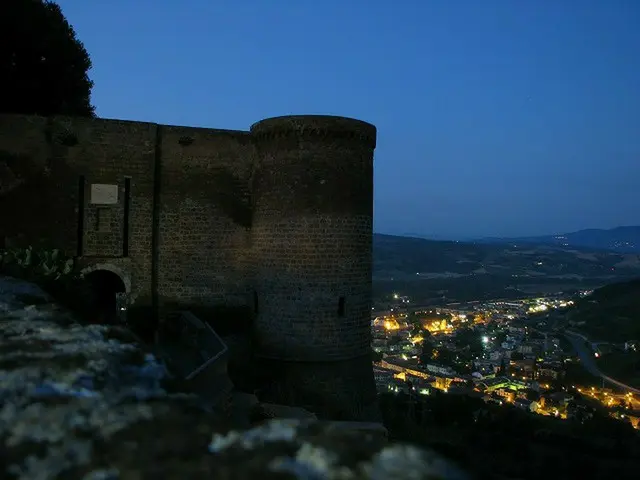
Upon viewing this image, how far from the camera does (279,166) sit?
505 inches

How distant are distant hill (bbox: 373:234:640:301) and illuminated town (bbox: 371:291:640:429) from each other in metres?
23.0

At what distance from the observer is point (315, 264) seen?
490 inches

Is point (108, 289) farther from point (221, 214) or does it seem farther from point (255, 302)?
point (255, 302)

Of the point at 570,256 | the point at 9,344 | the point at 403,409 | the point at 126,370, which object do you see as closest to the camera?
the point at 126,370

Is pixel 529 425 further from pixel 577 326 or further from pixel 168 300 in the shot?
pixel 577 326

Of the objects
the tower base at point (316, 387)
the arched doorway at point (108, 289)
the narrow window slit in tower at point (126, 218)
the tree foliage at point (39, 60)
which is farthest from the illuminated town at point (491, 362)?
the tree foliage at point (39, 60)

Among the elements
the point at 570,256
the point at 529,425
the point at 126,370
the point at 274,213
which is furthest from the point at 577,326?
the point at 570,256

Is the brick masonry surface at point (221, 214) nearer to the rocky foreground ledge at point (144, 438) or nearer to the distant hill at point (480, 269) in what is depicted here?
the rocky foreground ledge at point (144, 438)

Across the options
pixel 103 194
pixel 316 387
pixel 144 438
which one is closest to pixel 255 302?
pixel 316 387

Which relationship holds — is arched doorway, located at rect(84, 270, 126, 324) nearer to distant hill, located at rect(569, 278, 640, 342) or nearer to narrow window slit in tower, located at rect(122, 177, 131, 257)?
narrow window slit in tower, located at rect(122, 177, 131, 257)

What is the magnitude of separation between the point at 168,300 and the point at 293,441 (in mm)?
12019

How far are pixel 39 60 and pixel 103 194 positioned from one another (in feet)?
24.7

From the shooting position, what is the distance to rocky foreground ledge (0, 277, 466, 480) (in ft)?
7.52

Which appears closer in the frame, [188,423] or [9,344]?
[188,423]
